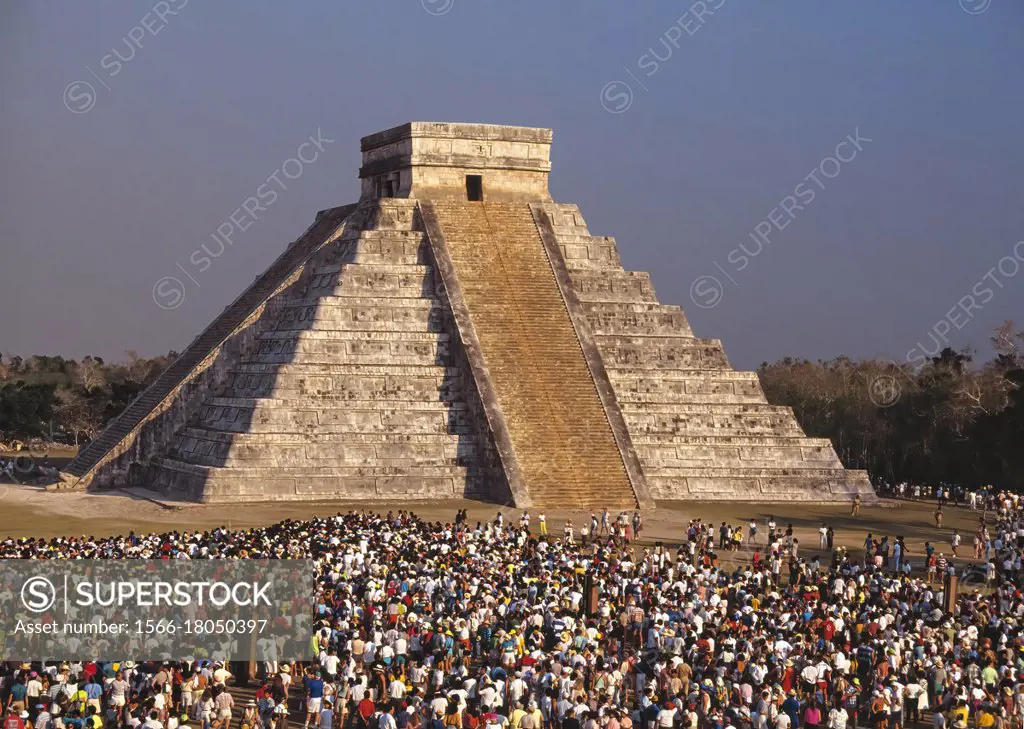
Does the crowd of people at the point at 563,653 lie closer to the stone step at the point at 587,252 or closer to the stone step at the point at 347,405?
the stone step at the point at 347,405

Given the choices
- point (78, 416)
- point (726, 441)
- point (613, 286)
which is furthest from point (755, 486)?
point (78, 416)

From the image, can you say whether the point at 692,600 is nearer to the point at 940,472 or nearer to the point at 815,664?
the point at 815,664

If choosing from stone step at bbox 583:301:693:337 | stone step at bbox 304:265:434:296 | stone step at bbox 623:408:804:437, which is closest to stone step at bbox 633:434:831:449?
stone step at bbox 623:408:804:437

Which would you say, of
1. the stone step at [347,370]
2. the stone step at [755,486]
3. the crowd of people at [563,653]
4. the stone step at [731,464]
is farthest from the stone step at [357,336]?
the crowd of people at [563,653]

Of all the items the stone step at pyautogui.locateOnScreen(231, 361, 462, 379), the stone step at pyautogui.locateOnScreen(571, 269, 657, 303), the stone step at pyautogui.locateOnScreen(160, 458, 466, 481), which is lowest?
the stone step at pyautogui.locateOnScreen(160, 458, 466, 481)

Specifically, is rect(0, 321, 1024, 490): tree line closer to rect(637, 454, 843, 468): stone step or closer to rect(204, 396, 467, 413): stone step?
rect(637, 454, 843, 468): stone step

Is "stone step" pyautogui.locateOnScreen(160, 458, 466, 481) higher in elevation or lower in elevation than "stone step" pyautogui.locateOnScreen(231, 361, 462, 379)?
lower
